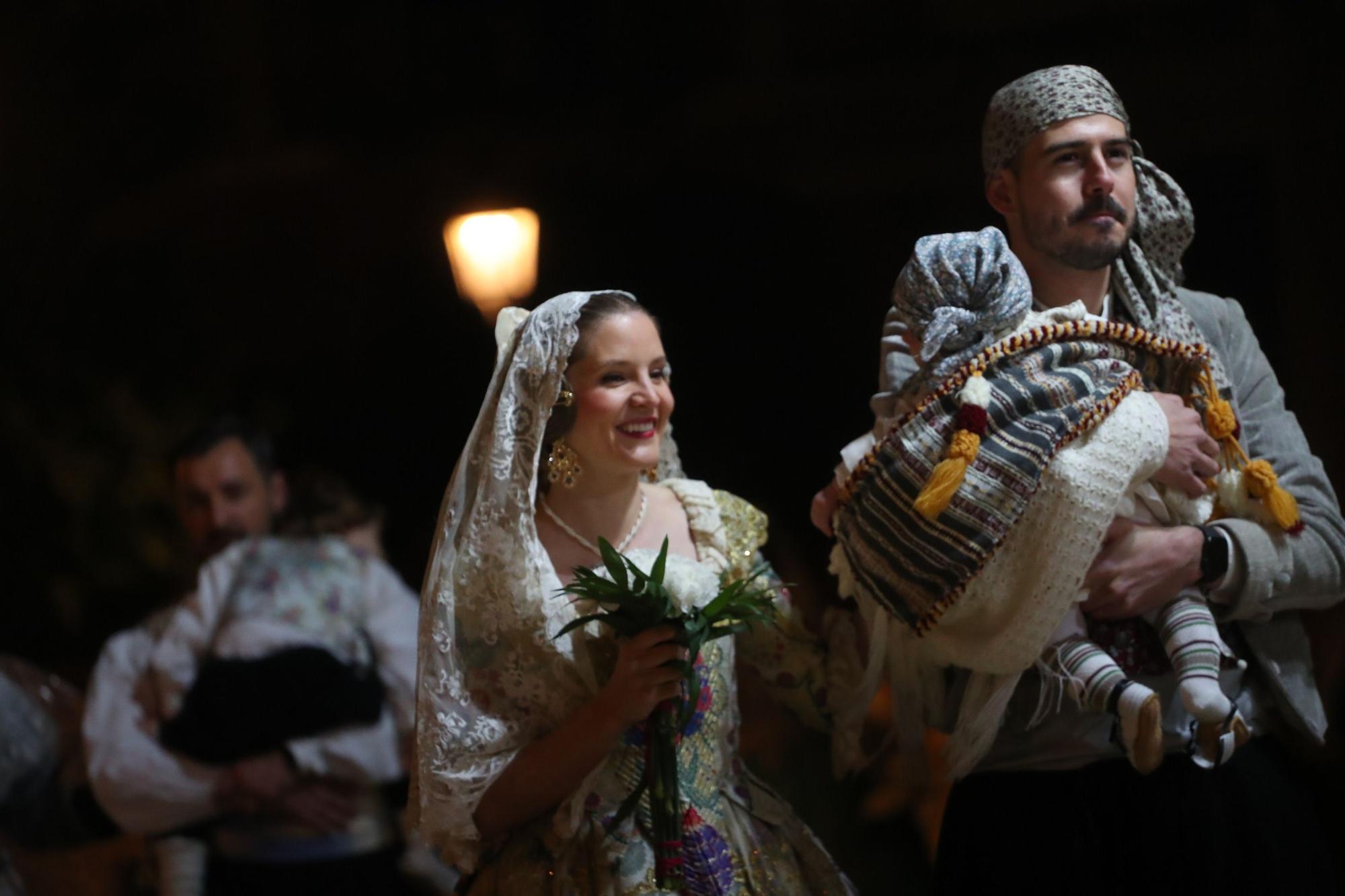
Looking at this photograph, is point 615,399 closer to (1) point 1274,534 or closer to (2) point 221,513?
(1) point 1274,534

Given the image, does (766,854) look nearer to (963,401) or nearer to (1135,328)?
(963,401)

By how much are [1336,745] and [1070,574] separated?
3.17ft

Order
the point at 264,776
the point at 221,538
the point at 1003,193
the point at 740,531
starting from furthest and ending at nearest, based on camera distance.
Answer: the point at 221,538 → the point at 264,776 → the point at 740,531 → the point at 1003,193

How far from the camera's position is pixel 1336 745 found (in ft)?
9.05

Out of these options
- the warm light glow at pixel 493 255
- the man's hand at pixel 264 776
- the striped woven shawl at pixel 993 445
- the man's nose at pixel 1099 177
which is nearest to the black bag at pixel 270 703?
the man's hand at pixel 264 776

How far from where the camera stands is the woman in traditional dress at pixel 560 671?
2330 mm

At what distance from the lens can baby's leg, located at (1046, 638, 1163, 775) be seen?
206 centimetres

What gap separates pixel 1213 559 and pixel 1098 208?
0.53 metres

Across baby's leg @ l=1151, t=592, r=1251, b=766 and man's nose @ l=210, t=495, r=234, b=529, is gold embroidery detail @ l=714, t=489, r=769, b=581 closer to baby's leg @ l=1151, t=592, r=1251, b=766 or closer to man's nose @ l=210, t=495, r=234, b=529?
baby's leg @ l=1151, t=592, r=1251, b=766

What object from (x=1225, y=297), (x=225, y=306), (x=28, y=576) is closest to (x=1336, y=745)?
(x=1225, y=297)

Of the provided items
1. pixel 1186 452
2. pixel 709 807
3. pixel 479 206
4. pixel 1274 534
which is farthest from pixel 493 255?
pixel 1274 534

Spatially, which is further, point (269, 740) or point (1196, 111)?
point (269, 740)

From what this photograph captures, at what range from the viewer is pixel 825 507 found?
2385mm

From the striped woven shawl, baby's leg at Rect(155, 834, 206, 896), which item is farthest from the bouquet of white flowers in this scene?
baby's leg at Rect(155, 834, 206, 896)
